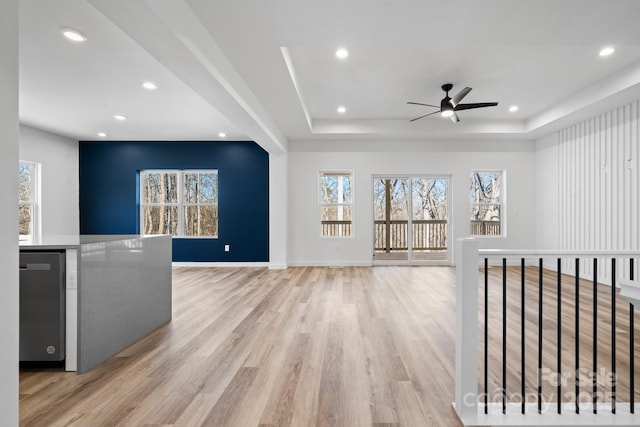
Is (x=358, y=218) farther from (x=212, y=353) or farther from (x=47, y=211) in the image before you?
(x=47, y=211)

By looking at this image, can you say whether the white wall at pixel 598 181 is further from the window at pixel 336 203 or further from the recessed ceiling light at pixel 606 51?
the window at pixel 336 203

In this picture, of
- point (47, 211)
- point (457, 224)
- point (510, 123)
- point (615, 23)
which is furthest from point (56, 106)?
point (510, 123)

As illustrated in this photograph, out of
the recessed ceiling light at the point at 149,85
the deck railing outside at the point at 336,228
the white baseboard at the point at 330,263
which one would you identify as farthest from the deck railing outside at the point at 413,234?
the recessed ceiling light at the point at 149,85

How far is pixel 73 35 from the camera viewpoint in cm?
290

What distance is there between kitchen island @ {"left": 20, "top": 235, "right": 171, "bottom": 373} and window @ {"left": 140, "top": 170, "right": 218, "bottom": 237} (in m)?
4.15

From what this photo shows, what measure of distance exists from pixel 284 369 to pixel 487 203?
6.15 meters

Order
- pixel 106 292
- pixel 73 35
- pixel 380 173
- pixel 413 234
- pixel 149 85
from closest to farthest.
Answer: pixel 106 292, pixel 73 35, pixel 149 85, pixel 380 173, pixel 413 234

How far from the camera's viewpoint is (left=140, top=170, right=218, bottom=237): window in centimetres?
712

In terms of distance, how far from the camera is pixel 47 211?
21.2ft

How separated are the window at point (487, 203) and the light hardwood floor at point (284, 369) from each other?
9.75 ft

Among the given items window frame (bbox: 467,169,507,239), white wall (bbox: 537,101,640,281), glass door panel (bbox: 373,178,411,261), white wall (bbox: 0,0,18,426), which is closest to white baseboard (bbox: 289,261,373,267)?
glass door panel (bbox: 373,178,411,261)

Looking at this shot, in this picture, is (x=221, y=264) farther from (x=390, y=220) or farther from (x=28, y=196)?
(x=390, y=220)

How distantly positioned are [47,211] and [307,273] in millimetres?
5410

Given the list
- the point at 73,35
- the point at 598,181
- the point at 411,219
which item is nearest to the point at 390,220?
the point at 411,219
